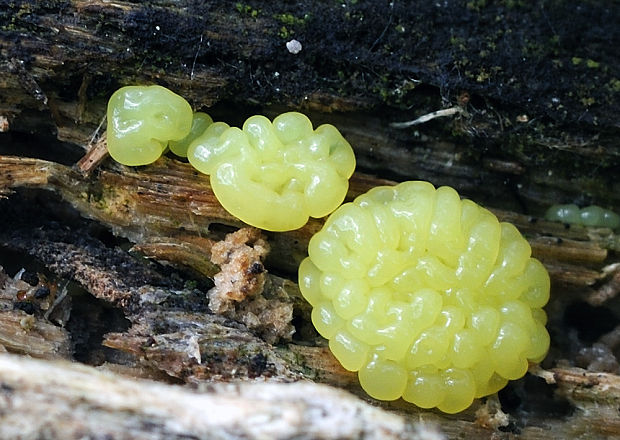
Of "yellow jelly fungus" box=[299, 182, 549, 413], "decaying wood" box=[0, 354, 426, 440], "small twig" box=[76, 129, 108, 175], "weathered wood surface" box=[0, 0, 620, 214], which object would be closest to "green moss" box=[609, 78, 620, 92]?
"weathered wood surface" box=[0, 0, 620, 214]

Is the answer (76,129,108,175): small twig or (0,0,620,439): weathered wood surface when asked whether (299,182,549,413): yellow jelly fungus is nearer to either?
(0,0,620,439): weathered wood surface

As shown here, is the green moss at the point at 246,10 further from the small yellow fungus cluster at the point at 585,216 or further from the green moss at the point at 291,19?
the small yellow fungus cluster at the point at 585,216

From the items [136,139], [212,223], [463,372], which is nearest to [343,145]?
[212,223]

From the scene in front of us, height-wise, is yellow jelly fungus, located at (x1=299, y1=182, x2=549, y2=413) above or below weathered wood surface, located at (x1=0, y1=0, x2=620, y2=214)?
below

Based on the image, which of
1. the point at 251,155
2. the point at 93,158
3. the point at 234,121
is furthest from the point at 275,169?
the point at 93,158

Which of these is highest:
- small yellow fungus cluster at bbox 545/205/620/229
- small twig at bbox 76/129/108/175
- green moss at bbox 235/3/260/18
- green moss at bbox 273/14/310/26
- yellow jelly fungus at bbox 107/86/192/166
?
green moss at bbox 235/3/260/18

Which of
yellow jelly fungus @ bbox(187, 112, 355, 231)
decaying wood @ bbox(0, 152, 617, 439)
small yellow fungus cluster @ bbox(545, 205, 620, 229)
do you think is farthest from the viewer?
small yellow fungus cluster @ bbox(545, 205, 620, 229)

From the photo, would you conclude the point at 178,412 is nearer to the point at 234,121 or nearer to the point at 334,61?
the point at 234,121
